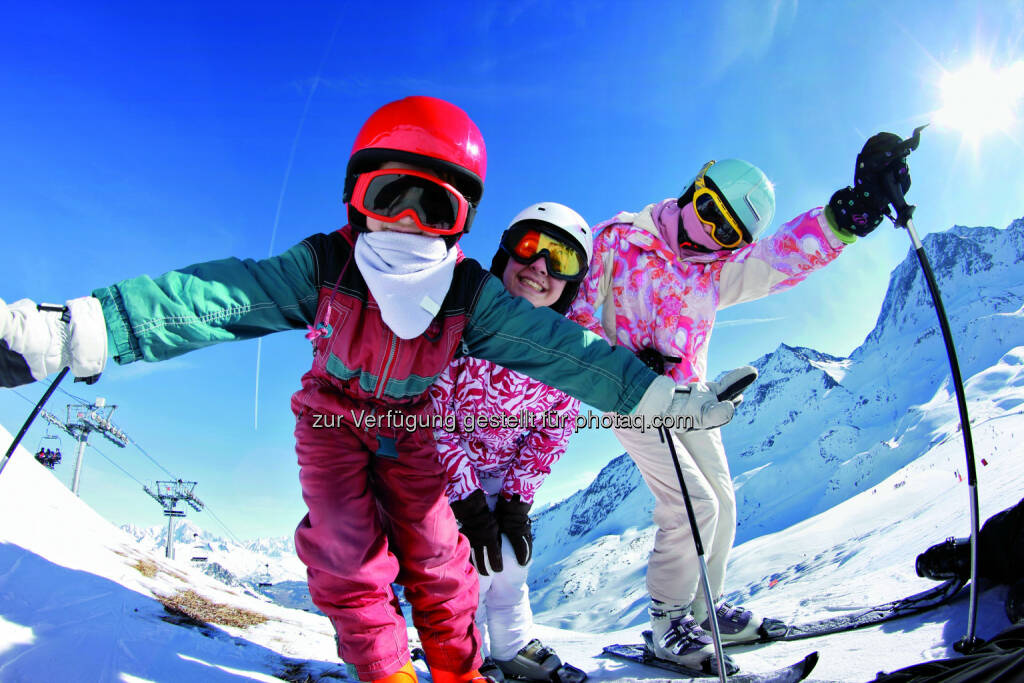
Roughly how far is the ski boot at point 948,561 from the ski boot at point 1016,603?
42 cm

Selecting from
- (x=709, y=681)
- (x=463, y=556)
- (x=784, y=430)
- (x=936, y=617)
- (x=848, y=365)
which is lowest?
(x=709, y=681)

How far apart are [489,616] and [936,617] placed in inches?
87.8

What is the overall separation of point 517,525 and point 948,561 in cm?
221

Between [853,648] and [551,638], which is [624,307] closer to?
[853,648]

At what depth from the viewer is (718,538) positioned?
322 centimetres

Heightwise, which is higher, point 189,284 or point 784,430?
point 784,430

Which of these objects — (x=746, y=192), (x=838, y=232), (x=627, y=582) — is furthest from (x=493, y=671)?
(x=627, y=582)

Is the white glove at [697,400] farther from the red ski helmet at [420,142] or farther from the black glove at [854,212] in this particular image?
the black glove at [854,212]

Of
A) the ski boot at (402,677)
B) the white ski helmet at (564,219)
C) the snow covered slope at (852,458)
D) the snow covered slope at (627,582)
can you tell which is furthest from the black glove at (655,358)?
the ski boot at (402,677)

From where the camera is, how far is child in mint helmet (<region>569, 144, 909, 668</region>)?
10.1 feet

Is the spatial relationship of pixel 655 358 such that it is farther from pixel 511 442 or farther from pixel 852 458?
pixel 852 458

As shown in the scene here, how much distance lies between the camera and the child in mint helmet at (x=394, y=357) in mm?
2018

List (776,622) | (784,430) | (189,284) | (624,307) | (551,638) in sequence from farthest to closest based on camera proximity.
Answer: (784,430), (551,638), (624,307), (776,622), (189,284)

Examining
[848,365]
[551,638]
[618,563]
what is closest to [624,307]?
[551,638]
